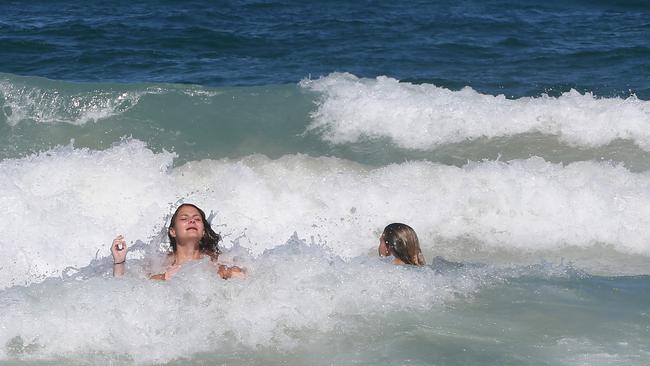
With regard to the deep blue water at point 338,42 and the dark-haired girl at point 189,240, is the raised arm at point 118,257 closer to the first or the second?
the dark-haired girl at point 189,240

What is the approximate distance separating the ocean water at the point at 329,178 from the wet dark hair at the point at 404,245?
5.2 inches

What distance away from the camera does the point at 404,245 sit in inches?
256

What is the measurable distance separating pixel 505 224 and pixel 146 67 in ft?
20.4

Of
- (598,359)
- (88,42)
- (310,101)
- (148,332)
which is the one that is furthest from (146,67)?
(598,359)

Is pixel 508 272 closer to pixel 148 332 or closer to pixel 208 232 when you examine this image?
pixel 208 232

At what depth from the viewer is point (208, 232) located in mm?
6371

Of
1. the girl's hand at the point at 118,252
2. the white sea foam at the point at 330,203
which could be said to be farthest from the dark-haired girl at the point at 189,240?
the white sea foam at the point at 330,203

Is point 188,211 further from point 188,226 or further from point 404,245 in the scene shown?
point 404,245

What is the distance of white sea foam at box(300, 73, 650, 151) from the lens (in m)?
10.4

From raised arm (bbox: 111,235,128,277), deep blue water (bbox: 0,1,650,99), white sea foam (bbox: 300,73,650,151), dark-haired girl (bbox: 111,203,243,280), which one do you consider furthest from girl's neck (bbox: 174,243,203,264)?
deep blue water (bbox: 0,1,650,99)

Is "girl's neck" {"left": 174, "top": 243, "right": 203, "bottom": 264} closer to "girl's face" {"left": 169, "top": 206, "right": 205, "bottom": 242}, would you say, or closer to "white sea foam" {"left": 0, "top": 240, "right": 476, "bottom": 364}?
"girl's face" {"left": 169, "top": 206, "right": 205, "bottom": 242}

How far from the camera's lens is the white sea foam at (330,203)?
27.4ft

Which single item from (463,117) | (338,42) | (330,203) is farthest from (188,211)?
(338,42)

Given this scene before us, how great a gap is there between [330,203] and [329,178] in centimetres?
41
